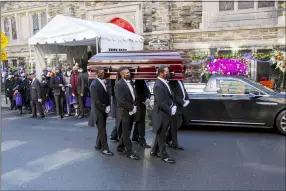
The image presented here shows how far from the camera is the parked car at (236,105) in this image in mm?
7184

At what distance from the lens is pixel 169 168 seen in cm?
518

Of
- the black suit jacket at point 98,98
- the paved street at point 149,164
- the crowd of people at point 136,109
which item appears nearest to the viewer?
the paved street at point 149,164

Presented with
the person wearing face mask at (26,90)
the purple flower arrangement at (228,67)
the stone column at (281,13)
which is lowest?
the person wearing face mask at (26,90)

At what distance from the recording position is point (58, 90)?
10375mm

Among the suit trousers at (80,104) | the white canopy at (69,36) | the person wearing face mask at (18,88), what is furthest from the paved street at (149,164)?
the white canopy at (69,36)

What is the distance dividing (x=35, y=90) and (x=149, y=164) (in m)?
6.61

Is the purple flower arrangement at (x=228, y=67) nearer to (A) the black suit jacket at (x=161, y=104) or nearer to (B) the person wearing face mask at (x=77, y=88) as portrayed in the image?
(B) the person wearing face mask at (x=77, y=88)

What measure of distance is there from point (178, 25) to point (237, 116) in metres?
8.78

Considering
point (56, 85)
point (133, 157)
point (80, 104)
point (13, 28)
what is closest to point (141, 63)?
point (133, 157)

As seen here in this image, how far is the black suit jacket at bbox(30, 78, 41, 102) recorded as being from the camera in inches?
411

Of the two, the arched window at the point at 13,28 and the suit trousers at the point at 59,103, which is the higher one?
the arched window at the point at 13,28

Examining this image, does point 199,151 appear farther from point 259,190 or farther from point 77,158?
point 77,158

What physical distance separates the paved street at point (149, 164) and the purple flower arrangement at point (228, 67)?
13.0ft

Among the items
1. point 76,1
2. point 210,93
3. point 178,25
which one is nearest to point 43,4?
point 76,1
